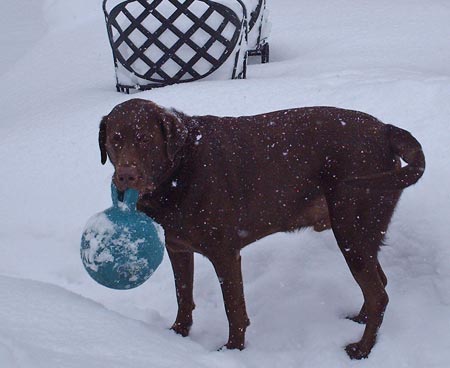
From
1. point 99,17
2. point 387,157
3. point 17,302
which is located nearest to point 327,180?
point 387,157

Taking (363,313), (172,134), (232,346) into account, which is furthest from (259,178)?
(363,313)

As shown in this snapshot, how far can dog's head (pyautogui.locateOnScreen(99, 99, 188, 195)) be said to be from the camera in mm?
2818

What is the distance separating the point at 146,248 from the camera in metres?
2.81

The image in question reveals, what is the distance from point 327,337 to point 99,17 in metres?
9.05

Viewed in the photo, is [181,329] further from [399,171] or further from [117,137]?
[399,171]

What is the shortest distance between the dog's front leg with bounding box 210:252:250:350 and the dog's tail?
76 cm

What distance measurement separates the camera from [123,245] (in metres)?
2.79

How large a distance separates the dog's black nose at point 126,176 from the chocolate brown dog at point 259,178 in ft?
0.32

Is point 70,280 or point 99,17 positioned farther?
point 99,17

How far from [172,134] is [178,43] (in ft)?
11.8

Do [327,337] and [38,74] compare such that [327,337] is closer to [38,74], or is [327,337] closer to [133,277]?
[133,277]

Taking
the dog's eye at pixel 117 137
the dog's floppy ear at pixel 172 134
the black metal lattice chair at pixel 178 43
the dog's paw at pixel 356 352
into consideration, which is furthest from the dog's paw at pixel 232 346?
the black metal lattice chair at pixel 178 43

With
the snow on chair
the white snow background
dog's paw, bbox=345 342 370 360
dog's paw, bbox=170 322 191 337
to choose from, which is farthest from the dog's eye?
the snow on chair

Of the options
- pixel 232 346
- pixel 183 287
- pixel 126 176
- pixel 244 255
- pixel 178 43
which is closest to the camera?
pixel 126 176
